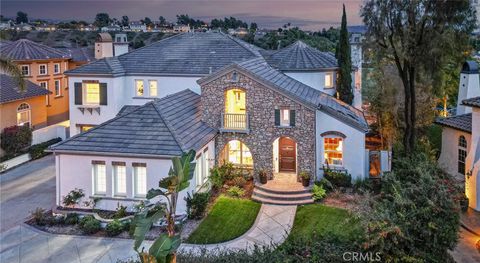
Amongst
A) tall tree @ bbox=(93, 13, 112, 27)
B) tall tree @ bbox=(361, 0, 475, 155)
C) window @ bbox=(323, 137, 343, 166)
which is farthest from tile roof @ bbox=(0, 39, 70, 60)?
tall tree @ bbox=(93, 13, 112, 27)

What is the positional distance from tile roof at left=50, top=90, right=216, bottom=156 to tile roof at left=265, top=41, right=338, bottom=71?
34.3 ft

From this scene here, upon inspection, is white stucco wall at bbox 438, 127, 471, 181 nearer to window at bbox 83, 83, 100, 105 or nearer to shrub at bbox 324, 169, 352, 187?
shrub at bbox 324, 169, 352, 187

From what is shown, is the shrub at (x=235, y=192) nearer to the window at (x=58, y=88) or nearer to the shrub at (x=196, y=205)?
the shrub at (x=196, y=205)

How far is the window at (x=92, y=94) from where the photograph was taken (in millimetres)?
31297

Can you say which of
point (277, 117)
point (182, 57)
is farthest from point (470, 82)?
point (182, 57)

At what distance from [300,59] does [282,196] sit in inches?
498

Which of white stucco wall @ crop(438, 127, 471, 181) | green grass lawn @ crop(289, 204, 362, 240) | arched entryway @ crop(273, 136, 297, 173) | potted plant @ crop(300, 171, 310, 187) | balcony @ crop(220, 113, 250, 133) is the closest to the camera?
green grass lawn @ crop(289, 204, 362, 240)

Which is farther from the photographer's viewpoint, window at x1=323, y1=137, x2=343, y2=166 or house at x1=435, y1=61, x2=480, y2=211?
window at x1=323, y1=137, x2=343, y2=166

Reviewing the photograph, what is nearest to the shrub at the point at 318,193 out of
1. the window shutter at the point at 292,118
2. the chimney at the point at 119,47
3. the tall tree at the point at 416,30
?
the window shutter at the point at 292,118

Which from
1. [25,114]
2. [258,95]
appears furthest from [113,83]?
[258,95]

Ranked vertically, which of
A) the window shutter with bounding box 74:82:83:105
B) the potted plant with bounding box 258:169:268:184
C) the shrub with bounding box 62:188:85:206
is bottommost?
the shrub with bounding box 62:188:85:206

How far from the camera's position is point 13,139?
99.1 ft

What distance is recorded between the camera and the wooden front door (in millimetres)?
25797

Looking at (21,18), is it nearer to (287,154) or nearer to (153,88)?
(153,88)
